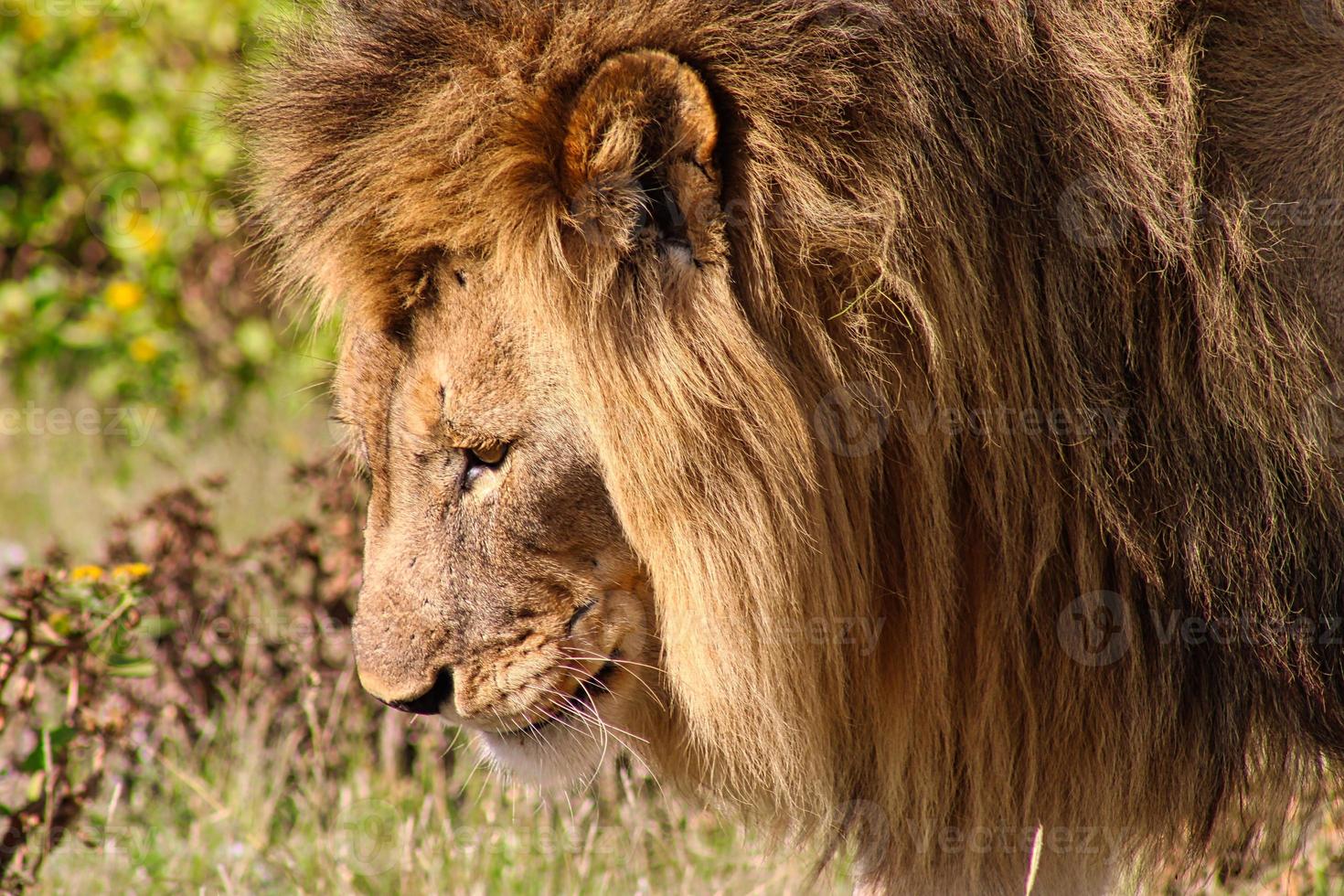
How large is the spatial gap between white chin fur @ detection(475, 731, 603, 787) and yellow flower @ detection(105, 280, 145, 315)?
4.28m

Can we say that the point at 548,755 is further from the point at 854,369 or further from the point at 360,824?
the point at 360,824

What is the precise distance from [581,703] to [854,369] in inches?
27.6

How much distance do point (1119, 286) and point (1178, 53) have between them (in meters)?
0.35

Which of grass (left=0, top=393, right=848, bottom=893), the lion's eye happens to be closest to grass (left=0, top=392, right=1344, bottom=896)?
grass (left=0, top=393, right=848, bottom=893)

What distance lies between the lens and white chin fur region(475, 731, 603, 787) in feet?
7.84

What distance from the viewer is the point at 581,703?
92.2 inches

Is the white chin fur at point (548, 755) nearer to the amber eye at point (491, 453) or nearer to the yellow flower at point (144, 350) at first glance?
the amber eye at point (491, 453)

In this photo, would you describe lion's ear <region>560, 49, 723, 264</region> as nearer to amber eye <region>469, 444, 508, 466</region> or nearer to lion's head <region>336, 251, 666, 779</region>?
lion's head <region>336, 251, 666, 779</region>

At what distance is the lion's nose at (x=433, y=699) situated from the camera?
89.8 inches

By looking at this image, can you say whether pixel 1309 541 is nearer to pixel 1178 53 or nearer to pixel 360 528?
pixel 1178 53

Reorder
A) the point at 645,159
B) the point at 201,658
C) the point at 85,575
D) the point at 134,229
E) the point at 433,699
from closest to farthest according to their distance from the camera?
the point at 645,159 → the point at 433,699 → the point at 85,575 → the point at 201,658 → the point at 134,229

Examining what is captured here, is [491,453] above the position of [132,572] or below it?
above

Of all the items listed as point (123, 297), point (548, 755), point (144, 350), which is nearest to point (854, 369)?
point (548, 755)

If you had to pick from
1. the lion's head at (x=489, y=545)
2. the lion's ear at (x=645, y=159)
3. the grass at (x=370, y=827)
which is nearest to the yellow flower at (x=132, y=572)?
the grass at (x=370, y=827)
